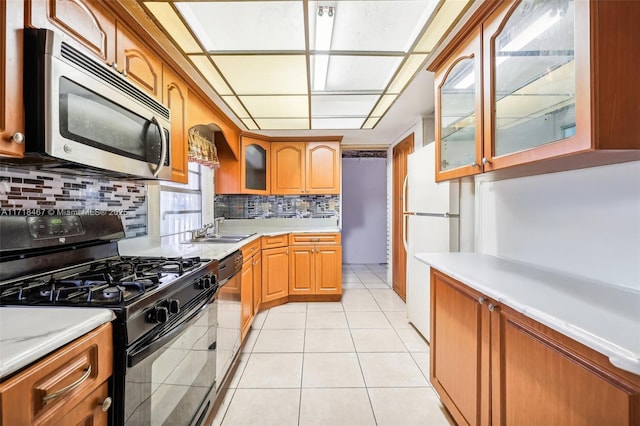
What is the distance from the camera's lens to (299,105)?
253cm

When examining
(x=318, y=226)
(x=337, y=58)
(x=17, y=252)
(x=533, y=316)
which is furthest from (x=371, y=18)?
(x=318, y=226)

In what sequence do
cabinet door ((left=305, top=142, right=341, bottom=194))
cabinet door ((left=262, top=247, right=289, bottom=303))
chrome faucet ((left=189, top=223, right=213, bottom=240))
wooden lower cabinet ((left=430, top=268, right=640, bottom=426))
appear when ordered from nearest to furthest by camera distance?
wooden lower cabinet ((left=430, top=268, right=640, bottom=426)) → chrome faucet ((left=189, top=223, right=213, bottom=240)) → cabinet door ((left=262, top=247, right=289, bottom=303)) → cabinet door ((left=305, top=142, right=341, bottom=194))

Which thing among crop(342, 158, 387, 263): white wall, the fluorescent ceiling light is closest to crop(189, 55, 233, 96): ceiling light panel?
the fluorescent ceiling light

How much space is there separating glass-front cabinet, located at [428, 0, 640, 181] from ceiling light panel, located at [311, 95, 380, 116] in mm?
727

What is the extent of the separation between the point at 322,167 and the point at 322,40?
2.31 m

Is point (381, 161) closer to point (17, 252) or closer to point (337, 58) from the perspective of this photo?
point (337, 58)

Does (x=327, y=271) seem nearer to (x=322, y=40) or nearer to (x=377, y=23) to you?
(x=322, y=40)

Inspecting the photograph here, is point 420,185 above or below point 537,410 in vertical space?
above

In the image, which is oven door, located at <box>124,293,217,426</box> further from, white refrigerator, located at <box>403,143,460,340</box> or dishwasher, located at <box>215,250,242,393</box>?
white refrigerator, located at <box>403,143,460,340</box>

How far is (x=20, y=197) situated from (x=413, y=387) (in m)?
2.28

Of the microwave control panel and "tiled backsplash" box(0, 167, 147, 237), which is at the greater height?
"tiled backsplash" box(0, 167, 147, 237)

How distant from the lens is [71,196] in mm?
1375

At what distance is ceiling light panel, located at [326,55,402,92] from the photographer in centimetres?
177

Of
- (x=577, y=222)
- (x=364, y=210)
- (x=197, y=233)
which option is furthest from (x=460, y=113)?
(x=364, y=210)
